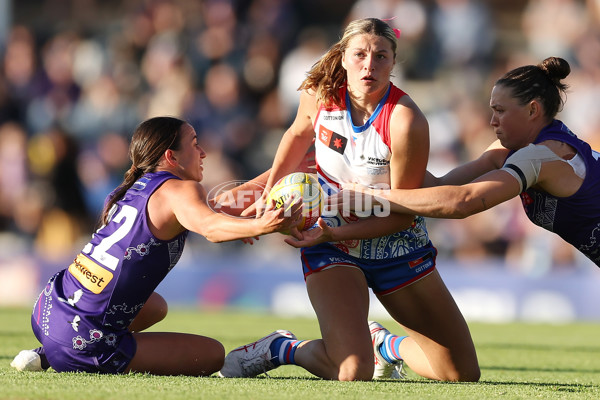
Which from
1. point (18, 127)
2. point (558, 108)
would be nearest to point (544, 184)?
point (558, 108)

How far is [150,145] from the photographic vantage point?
5379 millimetres

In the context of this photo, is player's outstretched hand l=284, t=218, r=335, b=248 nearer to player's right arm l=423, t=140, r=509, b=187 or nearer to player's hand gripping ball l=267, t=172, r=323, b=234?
player's hand gripping ball l=267, t=172, r=323, b=234

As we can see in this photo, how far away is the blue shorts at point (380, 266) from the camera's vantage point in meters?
5.77

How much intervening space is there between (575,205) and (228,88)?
10354 millimetres

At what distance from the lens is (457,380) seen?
5.77 metres

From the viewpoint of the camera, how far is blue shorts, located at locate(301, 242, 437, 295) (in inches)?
227

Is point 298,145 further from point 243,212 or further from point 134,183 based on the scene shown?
point 134,183

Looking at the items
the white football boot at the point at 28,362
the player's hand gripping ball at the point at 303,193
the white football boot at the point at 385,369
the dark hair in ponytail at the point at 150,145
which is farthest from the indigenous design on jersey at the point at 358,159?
the white football boot at the point at 28,362

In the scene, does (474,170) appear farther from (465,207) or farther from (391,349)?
(391,349)

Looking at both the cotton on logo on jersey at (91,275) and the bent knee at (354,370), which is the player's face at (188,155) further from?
the bent knee at (354,370)

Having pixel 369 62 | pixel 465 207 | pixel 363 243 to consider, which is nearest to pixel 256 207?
pixel 363 243

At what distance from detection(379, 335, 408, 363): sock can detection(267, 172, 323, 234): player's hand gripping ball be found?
1.13 m

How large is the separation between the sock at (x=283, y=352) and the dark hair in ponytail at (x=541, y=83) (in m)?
2.09

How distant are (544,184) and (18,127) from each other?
1219cm
